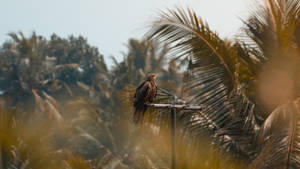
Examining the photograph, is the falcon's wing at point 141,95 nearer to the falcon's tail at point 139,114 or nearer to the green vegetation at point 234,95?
the falcon's tail at point 139,114

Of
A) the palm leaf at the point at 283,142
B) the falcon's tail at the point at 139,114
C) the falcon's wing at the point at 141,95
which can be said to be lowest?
the palm leaf at the point at 283,142

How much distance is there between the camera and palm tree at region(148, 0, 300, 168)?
4977 mm

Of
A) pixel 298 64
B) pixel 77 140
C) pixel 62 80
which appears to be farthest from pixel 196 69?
pixel 62 80

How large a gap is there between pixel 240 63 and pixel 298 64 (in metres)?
0.87

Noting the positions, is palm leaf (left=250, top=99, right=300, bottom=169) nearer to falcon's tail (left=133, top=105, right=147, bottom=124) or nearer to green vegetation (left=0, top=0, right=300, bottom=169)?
green vegetation (left=0, top=0, right=300, bottom=169)

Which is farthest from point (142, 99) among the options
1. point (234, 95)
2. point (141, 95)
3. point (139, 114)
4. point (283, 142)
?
point (283, 142)

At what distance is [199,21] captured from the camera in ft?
16.9

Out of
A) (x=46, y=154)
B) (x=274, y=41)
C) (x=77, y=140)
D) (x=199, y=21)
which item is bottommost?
(x=77, y=140)

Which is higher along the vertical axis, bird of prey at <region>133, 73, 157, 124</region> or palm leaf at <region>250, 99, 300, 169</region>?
bird of prey at <region>133, 73, 157, 124</region>

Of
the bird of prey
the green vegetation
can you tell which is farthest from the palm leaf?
the bird of prey

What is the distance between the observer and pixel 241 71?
17.7 ft

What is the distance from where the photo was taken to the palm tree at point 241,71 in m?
4.98

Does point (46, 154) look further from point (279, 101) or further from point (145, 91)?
point (279, 101)

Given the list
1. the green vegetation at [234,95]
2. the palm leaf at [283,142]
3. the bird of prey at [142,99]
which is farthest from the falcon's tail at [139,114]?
the palm leaf at [283,142]
